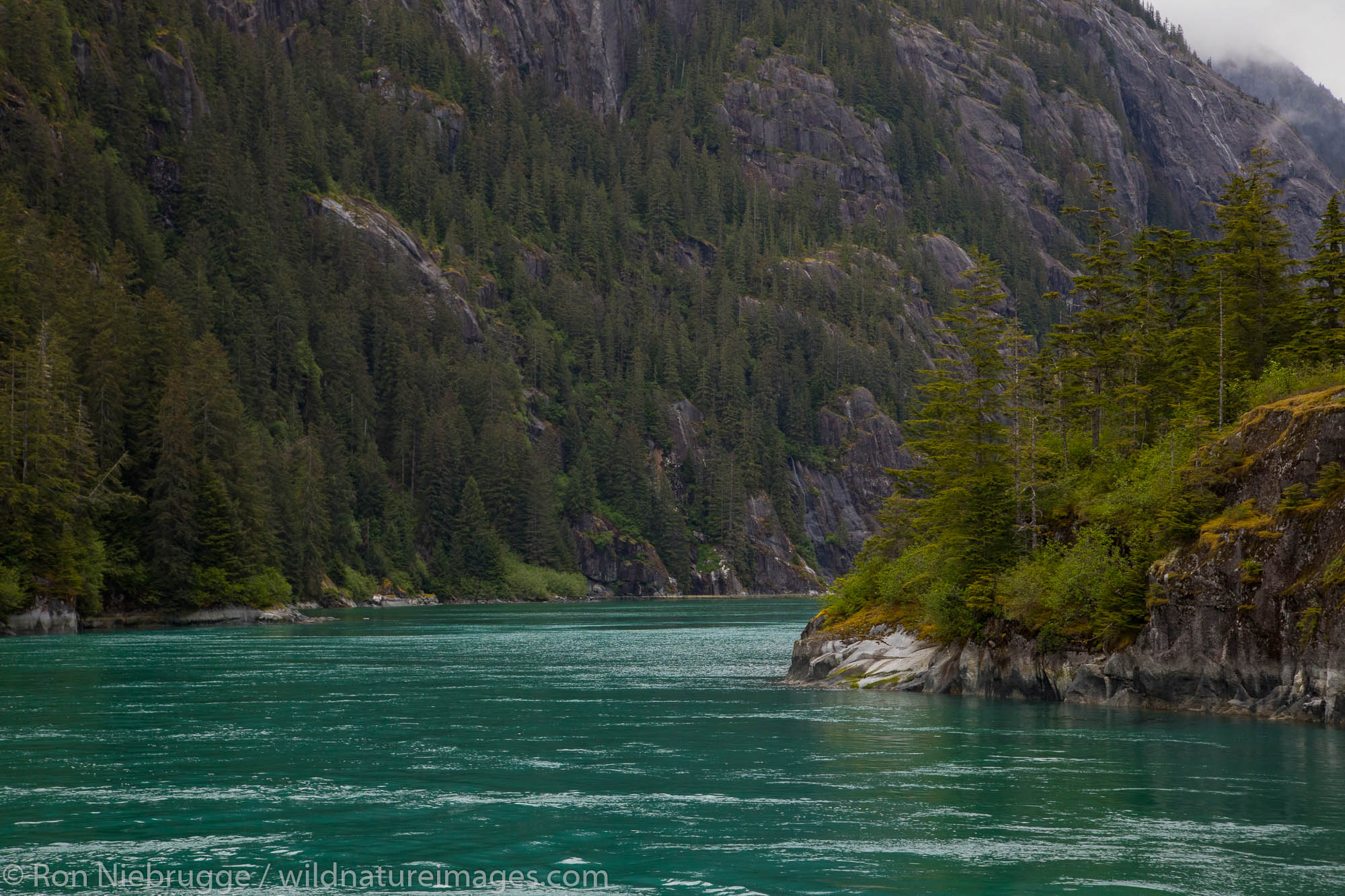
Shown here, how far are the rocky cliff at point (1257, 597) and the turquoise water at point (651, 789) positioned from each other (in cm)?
165

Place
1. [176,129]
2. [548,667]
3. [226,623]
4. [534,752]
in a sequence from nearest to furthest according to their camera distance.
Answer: [534,752] → [548,667] → [226,623] → [176,129]

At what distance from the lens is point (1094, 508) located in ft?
160

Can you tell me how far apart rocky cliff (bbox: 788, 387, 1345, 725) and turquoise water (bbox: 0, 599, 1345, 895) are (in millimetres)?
1652

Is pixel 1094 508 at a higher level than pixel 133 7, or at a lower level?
lower

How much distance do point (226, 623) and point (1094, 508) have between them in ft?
259

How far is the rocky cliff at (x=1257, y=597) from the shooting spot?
124 ft

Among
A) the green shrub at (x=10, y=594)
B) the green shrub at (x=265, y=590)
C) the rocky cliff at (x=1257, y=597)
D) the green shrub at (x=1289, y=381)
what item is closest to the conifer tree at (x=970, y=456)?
the rocky cliff at (x=1257, y=597)

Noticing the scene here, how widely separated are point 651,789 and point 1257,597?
22.5m

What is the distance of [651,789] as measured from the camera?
92.0 ft

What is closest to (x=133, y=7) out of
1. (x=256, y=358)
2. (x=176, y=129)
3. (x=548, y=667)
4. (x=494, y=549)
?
(x=176, y=129)

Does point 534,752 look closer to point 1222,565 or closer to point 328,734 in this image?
point 328,734

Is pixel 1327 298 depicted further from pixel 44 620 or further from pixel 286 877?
pixel 44 620

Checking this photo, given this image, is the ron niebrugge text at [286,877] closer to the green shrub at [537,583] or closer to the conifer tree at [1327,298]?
the conifer tree at [1327,298]

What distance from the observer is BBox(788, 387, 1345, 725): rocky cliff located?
37688 millimetres
